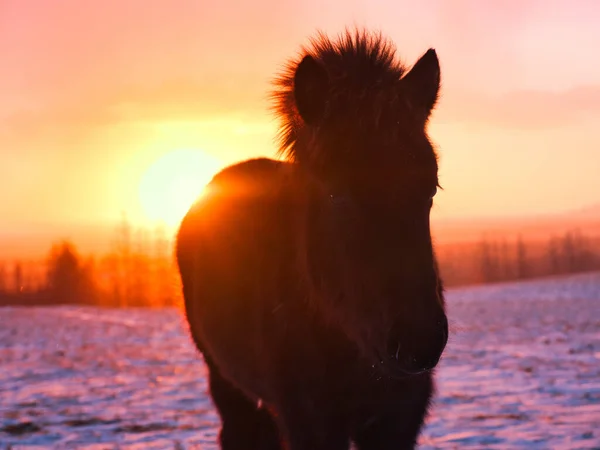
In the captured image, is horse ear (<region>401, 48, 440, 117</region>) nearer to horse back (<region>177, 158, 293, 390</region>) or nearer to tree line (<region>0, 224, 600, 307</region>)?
horse back (<region>177, 158, 293, 390</region>)

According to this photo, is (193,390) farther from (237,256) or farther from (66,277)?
(66,277)

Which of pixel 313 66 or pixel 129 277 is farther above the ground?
pixel 313 66

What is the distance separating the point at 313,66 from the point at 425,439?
3744mm

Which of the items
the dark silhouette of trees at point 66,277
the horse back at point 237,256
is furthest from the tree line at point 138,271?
the horse back at point 237,256

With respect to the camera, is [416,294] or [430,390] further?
[430,390]

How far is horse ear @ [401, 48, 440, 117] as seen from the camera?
3283 millimetres

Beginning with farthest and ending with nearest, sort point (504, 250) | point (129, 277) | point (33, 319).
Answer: point (504, 250) < point (129, 277) < point (33, 319)

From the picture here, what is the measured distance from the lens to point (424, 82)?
3.34m

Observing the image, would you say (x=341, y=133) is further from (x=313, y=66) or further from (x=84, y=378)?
(x=84, y=378)

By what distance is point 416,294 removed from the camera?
2664 millimetres

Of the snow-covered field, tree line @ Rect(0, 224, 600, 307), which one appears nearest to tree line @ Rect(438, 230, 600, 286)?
tree line @ Rect(0, 224, 600, 307)

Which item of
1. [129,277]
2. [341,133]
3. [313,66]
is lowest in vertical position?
[129,277]

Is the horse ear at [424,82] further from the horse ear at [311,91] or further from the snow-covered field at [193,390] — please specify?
the snow-covered field at [193,390]

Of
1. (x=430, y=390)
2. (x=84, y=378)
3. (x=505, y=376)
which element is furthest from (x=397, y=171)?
(x=84, y=378)
